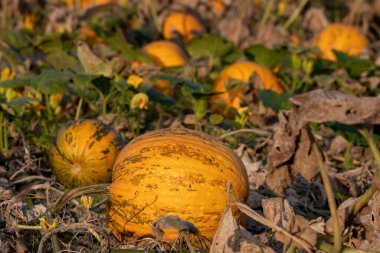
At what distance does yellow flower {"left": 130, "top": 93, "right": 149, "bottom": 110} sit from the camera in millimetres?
4461

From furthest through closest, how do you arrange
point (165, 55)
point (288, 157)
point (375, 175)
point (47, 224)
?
1. point (165, 55)
2. point (288, 157)
3. point (47, 224)
4. point (375, 175)

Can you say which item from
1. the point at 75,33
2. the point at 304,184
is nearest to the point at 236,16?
the point at 75,33

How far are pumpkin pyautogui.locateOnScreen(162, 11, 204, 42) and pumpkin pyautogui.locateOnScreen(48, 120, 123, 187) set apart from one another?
132 inches

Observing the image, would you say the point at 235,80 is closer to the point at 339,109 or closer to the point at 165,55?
the point at 165,55

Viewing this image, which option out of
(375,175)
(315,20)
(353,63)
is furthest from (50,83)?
(315,20)

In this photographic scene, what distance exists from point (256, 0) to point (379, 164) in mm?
6702

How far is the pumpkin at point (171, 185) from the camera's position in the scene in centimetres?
317

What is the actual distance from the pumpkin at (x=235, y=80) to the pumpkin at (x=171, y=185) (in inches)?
71.9

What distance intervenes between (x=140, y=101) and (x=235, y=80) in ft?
3.22

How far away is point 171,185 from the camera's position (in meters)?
3.18

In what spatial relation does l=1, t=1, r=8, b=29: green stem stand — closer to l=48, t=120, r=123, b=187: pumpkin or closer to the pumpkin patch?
the pumpkin patch

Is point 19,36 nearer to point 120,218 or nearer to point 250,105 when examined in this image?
point 250,105

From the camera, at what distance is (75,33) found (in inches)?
238

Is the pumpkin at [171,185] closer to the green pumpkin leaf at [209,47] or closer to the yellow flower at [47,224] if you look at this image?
the yellow flower at [47,224]
